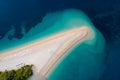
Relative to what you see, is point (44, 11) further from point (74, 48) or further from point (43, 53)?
point (74, 48)

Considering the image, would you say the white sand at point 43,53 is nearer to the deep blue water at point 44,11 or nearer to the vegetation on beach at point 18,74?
the vegetation on beach at point 18,74

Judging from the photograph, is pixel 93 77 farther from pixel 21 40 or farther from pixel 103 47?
pixel 21 40

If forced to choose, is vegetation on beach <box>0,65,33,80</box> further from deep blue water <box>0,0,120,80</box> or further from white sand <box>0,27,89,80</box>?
deep blue water <box>0,0,120,80</box>

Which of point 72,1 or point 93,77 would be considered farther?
point 72,1

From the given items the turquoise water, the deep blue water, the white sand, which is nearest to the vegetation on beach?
the white sand

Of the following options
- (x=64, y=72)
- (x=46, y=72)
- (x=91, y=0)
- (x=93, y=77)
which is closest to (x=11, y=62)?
(x=46, y=72)

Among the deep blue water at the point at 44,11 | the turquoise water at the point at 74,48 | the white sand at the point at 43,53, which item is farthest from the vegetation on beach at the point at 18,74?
the deep blue water at the point at 44,11
